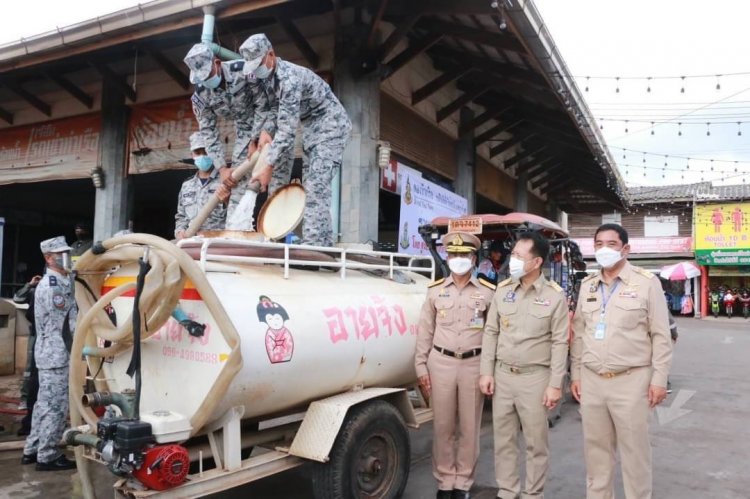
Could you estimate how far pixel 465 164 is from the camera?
11.6 metres

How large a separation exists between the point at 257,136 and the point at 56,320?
96.4 inches

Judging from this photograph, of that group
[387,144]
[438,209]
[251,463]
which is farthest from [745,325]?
[251,463]

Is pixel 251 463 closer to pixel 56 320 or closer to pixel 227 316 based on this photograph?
pixel 227 316

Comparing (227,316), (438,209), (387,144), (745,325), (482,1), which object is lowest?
(745,325)

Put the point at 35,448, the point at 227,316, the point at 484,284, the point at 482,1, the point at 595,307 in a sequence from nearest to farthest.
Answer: the point at 227,316
the point at 595,307
the point at 484,284
the point at 35,448
the point at 482,1

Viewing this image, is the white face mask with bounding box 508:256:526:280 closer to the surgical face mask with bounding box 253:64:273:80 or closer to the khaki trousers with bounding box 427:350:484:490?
the khaki trousers with bounding box 427:350:484:490

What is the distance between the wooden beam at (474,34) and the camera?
25.0ft

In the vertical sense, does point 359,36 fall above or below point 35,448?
above

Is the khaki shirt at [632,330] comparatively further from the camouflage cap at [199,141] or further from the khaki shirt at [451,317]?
the camouflage cap at [199,141]

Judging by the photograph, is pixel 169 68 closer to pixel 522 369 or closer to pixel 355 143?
pixel 355 143

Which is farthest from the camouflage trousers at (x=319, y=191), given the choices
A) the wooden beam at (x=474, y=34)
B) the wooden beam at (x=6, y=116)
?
the wooden beam at (x=6, y=116)

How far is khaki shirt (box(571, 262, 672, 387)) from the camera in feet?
11.3

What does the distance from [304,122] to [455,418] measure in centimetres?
297

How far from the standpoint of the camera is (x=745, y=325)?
22984 millimetres
